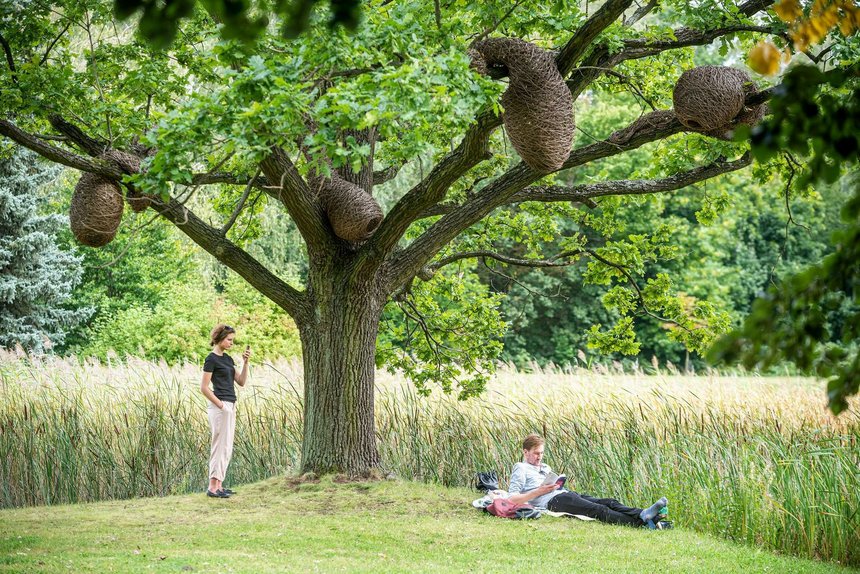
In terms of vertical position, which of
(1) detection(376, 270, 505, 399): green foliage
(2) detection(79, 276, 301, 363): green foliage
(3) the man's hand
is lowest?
(3) the man's hand

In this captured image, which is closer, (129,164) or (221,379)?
(129,164)

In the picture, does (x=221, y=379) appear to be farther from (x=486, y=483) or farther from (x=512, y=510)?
(x=512, y=510)

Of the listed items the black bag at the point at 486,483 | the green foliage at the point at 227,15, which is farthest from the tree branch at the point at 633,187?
the green foliage at the point at 227,15

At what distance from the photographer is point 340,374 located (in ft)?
28.0

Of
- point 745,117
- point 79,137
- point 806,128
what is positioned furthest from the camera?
point 79,137

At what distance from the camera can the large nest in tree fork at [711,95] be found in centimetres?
633

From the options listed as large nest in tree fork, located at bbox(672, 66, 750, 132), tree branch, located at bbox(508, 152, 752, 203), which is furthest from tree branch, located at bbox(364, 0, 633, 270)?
tree branch, located at bbox(508, 152, 752, 203)

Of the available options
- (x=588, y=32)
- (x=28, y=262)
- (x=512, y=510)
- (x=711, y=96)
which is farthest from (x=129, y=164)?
(x=28, y=262)

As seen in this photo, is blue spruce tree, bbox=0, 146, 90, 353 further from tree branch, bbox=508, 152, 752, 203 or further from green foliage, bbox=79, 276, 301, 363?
tree branch, bbox=508, 152, 752, 203

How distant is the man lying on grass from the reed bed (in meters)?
0.54

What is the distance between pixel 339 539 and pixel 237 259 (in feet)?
9.32

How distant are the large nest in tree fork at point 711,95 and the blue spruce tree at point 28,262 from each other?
1638 centimetres

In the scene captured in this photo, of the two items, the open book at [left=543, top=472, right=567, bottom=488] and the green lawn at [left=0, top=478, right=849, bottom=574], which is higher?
the open book at [left=543, top=472, right=567, bottom=488]

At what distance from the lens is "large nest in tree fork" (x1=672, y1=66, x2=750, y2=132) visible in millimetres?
6328
